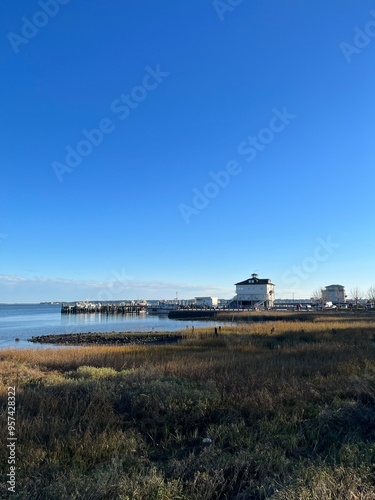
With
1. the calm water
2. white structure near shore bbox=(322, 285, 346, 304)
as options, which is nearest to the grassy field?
the calm water

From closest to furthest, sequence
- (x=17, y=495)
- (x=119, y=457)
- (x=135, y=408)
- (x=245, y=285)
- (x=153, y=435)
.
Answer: (x=17, y=495) → (x=119, y=457) → (x=153, y=435) → (x=135, y=408) → (x=245, y=285)

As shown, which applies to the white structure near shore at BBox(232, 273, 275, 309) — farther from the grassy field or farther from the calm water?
the grassy field

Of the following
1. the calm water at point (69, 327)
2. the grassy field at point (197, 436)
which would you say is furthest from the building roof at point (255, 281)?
the grassy field at point (197, 436)

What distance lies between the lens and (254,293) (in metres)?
109

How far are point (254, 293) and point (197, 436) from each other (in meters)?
104

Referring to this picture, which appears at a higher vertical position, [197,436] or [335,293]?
[335,293]

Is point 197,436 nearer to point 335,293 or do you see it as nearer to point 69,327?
point 69,327

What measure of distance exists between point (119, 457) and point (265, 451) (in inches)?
82.6

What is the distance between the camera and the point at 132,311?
13962 cm

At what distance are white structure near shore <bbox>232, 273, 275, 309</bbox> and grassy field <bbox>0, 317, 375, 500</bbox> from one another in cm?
9766

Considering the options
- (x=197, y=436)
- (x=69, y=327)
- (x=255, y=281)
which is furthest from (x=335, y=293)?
(x=197, y=436)

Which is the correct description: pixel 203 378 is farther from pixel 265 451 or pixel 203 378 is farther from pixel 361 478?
pixel 361 478

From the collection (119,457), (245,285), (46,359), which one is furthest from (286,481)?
(245,285)

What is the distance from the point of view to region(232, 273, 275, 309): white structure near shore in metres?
108
